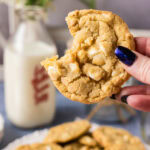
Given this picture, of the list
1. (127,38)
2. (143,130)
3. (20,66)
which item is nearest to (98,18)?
(127,38)

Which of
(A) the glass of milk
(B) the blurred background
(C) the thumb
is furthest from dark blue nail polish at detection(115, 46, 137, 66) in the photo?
(A) the glass of milk

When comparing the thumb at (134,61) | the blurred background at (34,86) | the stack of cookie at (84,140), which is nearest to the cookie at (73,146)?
the stack of cookie at (84,140)

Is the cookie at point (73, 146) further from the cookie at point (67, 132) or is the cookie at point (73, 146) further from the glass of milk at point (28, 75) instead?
the glass of milk at point (28, 75)

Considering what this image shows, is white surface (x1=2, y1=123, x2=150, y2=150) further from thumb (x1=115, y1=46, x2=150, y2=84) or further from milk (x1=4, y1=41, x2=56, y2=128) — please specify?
thumb (x1=115, y1=46, x2=150, y2=84)

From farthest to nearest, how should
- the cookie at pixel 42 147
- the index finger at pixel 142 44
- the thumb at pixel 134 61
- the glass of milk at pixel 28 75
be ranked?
the glass of milk at pixel 28 75, the cookie at pixel 42 147, the index finger at pixel 142 44, the thumb at pixel 134 61

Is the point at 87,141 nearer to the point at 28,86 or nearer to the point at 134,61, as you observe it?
the point at 28,86

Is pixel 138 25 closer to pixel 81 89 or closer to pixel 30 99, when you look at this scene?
pixel 30 99

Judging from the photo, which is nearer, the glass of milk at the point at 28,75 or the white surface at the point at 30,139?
the white surface at the point at 30,139
